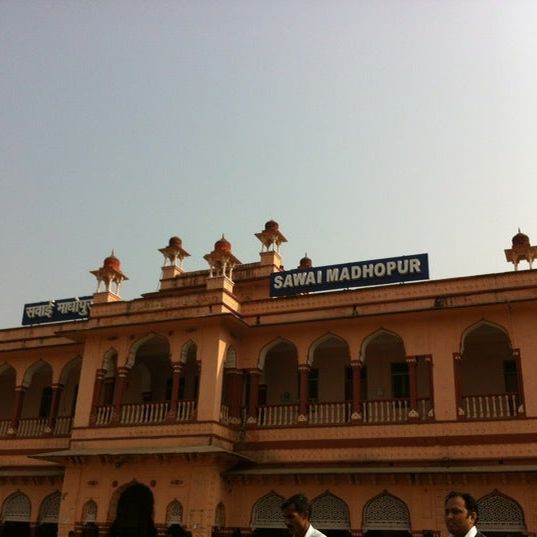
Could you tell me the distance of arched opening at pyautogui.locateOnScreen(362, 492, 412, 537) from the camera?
46.0ft

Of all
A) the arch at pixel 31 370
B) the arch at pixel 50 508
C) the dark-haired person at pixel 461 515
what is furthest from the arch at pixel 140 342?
the dark-haired person at pixel 461 515

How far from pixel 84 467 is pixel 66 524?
135 cm

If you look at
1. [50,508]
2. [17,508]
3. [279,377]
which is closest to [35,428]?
[17,508]

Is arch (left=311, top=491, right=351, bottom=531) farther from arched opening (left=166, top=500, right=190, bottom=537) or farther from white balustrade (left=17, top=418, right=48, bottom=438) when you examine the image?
white balustrade (left=17, top=418, right=48, bottom=438)

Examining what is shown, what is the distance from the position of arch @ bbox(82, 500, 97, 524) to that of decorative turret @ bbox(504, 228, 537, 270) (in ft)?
38.3

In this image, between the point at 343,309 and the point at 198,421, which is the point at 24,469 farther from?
the point at 343,309

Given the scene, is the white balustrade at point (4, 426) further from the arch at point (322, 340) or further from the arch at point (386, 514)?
the arch at point (386, 514)

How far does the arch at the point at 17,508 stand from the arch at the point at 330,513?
8.15m

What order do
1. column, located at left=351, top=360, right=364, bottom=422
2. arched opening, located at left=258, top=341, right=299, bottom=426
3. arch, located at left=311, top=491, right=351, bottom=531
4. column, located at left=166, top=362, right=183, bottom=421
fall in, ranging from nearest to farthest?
arch, located at left=311, top=491, right=351, bottom=531 < column, located at left=351, top=360, right=364, bottom=422 < column, located at left=166, top=362, right=183, bottom=421 < arched opening, located at left=258, top=341, right=299, bottom=426

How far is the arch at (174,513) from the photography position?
15.0 meters

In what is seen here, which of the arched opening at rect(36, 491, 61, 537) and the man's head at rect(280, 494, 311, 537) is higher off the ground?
the arched opening at rect(36, 491, 61, 537)

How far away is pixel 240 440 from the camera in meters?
16.1

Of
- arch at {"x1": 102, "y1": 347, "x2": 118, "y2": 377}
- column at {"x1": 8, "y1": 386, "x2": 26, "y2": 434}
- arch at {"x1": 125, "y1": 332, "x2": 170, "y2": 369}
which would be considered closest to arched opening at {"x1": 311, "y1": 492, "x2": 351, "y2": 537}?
arch at {"x1": 125, "y1": 332, "x2": 170, "y2": 369}

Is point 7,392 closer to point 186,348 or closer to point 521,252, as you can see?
point 186,348
